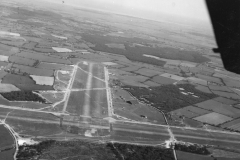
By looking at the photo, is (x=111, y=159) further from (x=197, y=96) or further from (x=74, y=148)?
(x=197, y=96)

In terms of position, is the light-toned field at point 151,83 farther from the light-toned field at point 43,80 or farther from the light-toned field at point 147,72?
the light-toned field at point 43,80

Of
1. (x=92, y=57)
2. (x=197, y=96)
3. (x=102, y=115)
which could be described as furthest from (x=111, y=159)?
(x=92, y=57)

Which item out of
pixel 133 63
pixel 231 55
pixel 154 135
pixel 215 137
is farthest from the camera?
pixel 133 63

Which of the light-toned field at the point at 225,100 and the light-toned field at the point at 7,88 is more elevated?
the light-toned field at the point at 7,88

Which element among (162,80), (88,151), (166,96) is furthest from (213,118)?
(88,151)

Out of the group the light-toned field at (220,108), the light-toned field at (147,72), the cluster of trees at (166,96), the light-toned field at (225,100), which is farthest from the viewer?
the light-toned field at (147,72)

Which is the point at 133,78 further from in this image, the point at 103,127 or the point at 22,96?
the point at 22,96

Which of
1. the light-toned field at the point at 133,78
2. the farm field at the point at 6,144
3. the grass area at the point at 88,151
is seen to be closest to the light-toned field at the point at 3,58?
the light-toned field at the point at 133,78
